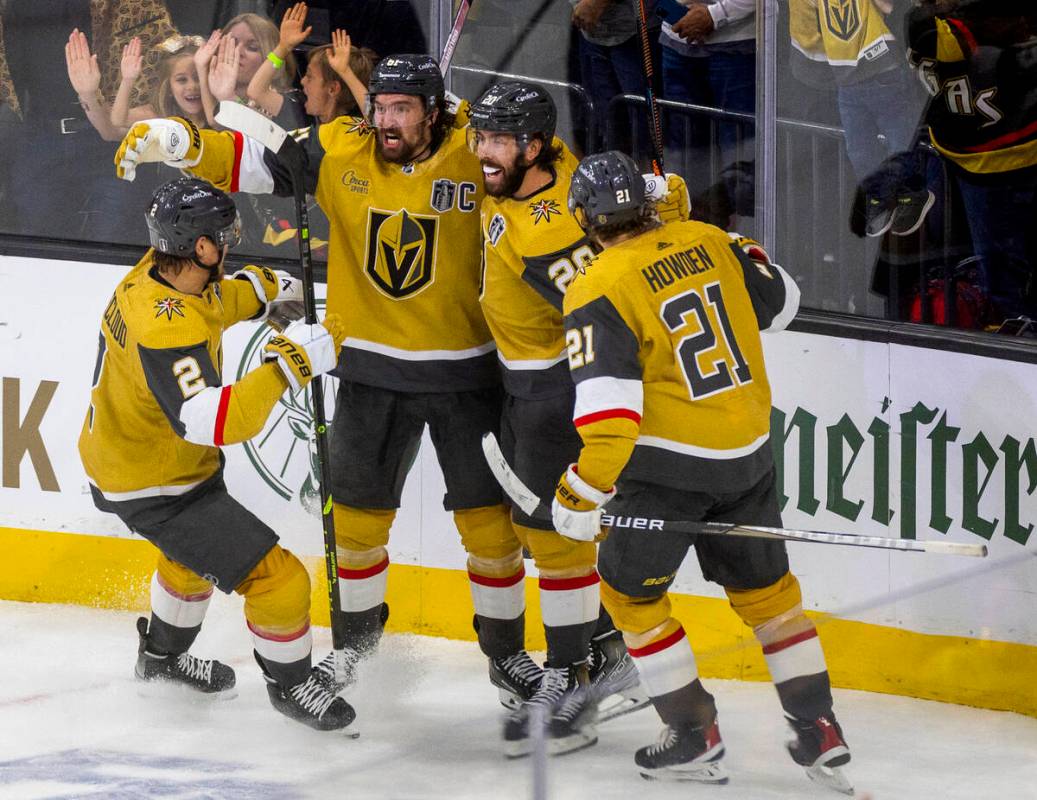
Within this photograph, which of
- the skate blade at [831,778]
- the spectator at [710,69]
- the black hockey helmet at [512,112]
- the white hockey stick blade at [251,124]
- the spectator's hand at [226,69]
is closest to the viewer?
the skate blade at [831,778]

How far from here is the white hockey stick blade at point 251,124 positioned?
3438mm

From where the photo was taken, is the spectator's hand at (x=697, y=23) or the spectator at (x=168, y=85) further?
the spectator at (x=168, y=85)

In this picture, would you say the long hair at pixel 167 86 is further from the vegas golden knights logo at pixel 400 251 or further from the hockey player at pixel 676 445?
the hockey player at pixel 676 445

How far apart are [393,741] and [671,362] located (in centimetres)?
119

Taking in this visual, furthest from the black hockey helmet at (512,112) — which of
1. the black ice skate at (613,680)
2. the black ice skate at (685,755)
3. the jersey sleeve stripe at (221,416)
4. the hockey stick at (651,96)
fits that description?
the black ice skate at (685,755)

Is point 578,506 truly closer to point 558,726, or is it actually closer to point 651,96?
point 558,726

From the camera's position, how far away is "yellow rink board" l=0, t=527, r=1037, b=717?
3.35 meters

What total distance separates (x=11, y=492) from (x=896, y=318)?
102 inches

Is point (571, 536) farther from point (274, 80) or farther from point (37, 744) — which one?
point (274, 80)

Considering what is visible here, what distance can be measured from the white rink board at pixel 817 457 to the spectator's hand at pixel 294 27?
31.8 inches

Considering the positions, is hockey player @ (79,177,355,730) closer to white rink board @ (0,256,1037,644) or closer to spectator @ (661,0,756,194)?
white rink board @ (0,256,1037,644)

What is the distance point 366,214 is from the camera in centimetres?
358

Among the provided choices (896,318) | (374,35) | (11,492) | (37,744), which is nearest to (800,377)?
(896,318)

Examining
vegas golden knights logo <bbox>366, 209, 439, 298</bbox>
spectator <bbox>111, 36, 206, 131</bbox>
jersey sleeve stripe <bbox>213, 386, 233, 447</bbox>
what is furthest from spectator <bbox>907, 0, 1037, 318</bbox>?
spectator <bbox>111, 36, 206, 131</bbox>
